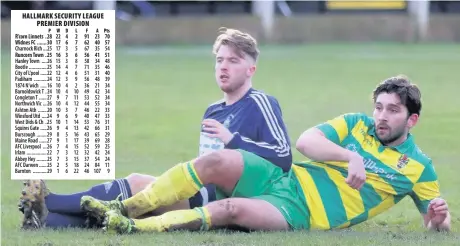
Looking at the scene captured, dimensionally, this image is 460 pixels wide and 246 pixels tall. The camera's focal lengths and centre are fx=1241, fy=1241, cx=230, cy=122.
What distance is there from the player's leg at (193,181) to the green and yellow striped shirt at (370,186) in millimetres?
390

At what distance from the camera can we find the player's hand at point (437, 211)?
7047 millimetres

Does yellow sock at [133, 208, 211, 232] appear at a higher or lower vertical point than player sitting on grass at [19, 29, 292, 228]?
lower

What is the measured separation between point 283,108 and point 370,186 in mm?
7993

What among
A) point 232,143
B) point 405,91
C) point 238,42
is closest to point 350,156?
point 405,91

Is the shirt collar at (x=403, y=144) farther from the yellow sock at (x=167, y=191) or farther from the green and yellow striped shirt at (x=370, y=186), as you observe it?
the yellow sock at (x=167, y=191)

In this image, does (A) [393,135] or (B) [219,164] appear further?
(A) [393,135]

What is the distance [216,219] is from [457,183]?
344cm

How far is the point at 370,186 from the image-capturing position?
718 cm

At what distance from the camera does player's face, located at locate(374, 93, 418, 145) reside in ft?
23.5

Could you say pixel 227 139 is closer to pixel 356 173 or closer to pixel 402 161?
pixel 356 173

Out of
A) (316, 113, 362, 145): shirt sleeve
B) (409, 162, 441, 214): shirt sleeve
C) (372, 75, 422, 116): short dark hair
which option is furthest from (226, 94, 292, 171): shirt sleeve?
(409, 162, 441, 214): shirt sleeve

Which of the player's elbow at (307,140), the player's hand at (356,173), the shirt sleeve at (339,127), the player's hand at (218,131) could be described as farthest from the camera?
the shirt sleeve at (339,127)

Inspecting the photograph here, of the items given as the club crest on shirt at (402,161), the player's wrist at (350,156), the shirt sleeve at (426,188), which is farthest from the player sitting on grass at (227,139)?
the shirt sleeve at (426,188)

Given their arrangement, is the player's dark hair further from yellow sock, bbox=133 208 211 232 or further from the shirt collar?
yellow sock, bbox=133 208 211 232
